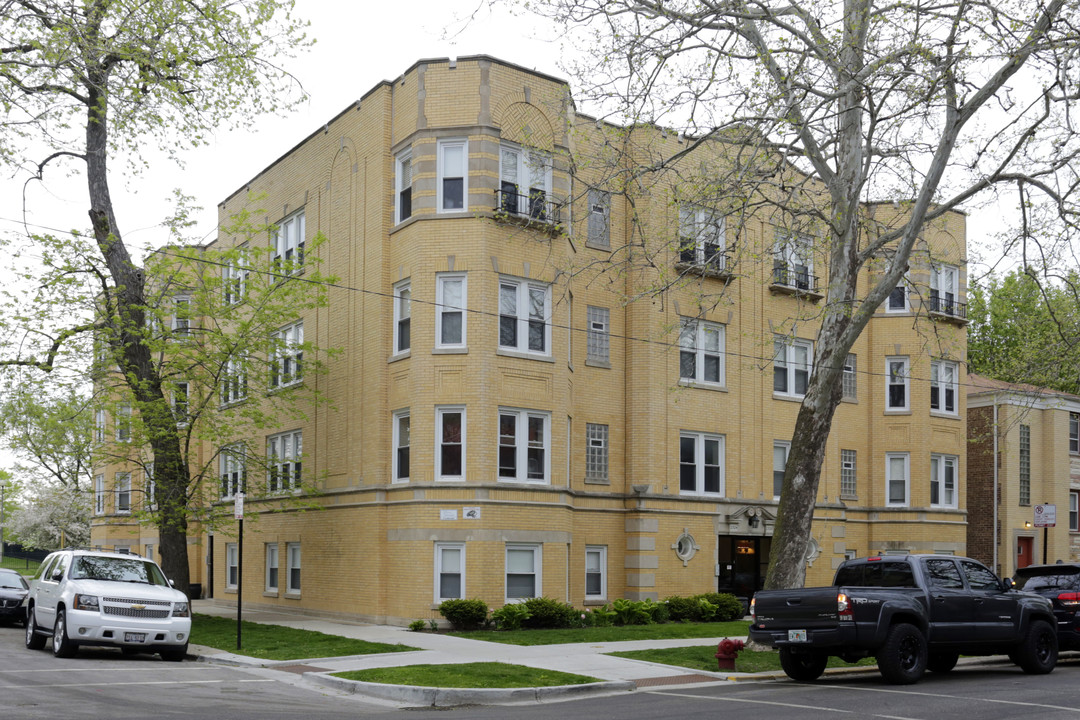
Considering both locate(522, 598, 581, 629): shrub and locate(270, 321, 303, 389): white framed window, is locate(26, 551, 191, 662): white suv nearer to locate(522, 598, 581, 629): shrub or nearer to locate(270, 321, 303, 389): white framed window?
locate(522, 598, 581, 629): shrub

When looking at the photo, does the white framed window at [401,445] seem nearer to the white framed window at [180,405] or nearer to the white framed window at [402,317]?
the white framed window at [402,317]

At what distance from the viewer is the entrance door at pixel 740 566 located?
31.3 m

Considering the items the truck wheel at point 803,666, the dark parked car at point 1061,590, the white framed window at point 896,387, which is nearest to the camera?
the truck wheel at point 803,666

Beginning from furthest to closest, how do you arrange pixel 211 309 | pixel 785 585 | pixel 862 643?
pixel 211 309 < pixel 785 585 < pixel 862 643

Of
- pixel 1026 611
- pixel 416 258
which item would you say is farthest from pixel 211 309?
pixel 1026 611

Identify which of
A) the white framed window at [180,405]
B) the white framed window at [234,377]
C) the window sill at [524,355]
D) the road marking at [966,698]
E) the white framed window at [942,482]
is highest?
the window sill at [524,355]

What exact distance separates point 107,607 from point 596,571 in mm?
13824

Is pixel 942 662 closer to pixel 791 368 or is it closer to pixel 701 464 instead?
pixel 701 464

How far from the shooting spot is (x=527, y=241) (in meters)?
26.2

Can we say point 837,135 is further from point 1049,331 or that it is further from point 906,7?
point 1049,331

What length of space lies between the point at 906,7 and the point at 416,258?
1268 centimetres

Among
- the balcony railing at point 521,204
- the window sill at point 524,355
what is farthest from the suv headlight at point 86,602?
the balcony railing at point 521,204

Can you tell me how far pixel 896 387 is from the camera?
35.9 m

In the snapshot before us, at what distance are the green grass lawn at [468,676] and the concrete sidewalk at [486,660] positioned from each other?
290 mm
